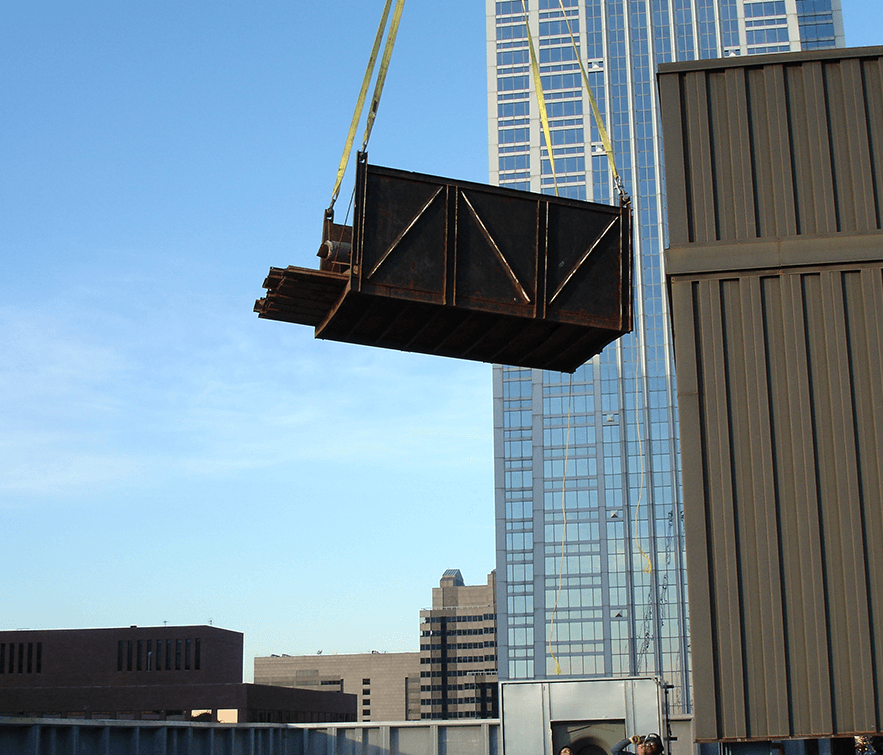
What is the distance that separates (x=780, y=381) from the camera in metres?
12.3

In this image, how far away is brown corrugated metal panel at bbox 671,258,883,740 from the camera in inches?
448

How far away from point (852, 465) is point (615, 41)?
396 feet

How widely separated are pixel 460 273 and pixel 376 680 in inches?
6776

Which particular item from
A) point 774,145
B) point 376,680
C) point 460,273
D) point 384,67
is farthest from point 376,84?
point 376,680

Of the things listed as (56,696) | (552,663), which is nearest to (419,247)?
(56,696)

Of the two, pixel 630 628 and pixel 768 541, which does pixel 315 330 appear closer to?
pixel 768 541

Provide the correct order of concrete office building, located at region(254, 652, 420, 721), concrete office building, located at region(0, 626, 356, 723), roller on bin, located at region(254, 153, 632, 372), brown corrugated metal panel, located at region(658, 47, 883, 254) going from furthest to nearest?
1. concrete office building, located at region(254, 652, 420, 721)
2. concrete office building, located at region(0, 626, 356, 723)
3. roller on bin, located at region(254, 153, 632, 372)
4. brown corrugated metal panel, located at region(658, 47, 883, 254)

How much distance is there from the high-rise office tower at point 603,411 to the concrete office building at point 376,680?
62.4m

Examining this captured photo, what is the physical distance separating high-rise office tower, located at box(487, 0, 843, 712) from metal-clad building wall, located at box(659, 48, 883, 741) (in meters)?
99.6

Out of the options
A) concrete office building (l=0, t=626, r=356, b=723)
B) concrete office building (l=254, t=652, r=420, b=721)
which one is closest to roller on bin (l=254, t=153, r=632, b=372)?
concrete office building (l=0, t=626, r=356, b=723)

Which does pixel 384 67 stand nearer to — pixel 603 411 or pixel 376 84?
pixel 376 84

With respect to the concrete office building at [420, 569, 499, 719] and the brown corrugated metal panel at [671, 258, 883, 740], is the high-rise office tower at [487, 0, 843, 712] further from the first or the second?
the brown corrugated metal panel at [671, 258, 883, 740]

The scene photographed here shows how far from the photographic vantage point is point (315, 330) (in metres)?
14.9

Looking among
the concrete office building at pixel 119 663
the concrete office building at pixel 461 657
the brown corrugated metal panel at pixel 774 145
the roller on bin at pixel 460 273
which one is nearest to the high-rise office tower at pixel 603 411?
the concrete office building at pixel 119 663
